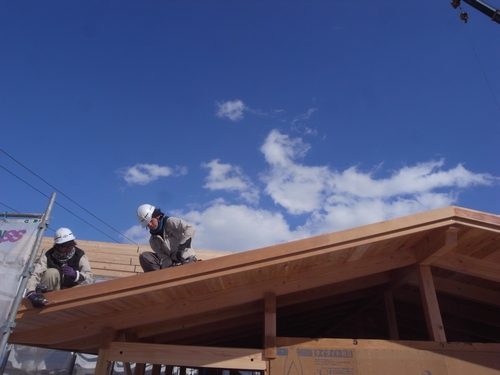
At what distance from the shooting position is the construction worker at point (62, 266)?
402 cm

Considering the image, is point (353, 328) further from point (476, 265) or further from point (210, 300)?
point (210, 300)

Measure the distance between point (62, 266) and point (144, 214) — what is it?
1.04 m

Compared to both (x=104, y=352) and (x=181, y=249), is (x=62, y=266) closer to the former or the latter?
(x=104, y=352)

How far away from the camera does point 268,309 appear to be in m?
3.98

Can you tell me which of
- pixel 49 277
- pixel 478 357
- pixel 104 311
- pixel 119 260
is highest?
pixel 119 260

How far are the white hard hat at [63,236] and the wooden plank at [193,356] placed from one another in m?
1.30

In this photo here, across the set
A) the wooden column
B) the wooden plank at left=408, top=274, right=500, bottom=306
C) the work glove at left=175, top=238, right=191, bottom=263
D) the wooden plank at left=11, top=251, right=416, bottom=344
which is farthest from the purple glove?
the wooden plank at left=408, top=274, right=500, bottom=306

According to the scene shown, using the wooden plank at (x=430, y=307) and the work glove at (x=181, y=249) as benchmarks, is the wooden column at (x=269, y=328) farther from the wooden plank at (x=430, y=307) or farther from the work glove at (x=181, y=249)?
the wooden plank at (x=430, y=307)

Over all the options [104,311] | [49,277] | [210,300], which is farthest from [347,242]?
[49,277]

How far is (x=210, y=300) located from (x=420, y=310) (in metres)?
4.10

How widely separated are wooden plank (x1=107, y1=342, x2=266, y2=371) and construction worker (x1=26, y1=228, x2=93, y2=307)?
3.01 feet

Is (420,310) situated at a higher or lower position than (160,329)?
higher

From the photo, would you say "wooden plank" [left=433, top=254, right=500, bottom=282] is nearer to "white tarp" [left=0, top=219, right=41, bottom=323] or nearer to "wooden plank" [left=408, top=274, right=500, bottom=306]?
"wooden plank" [left=408, top=274, right=500, bottom=306]

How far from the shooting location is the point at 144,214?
179 inches
